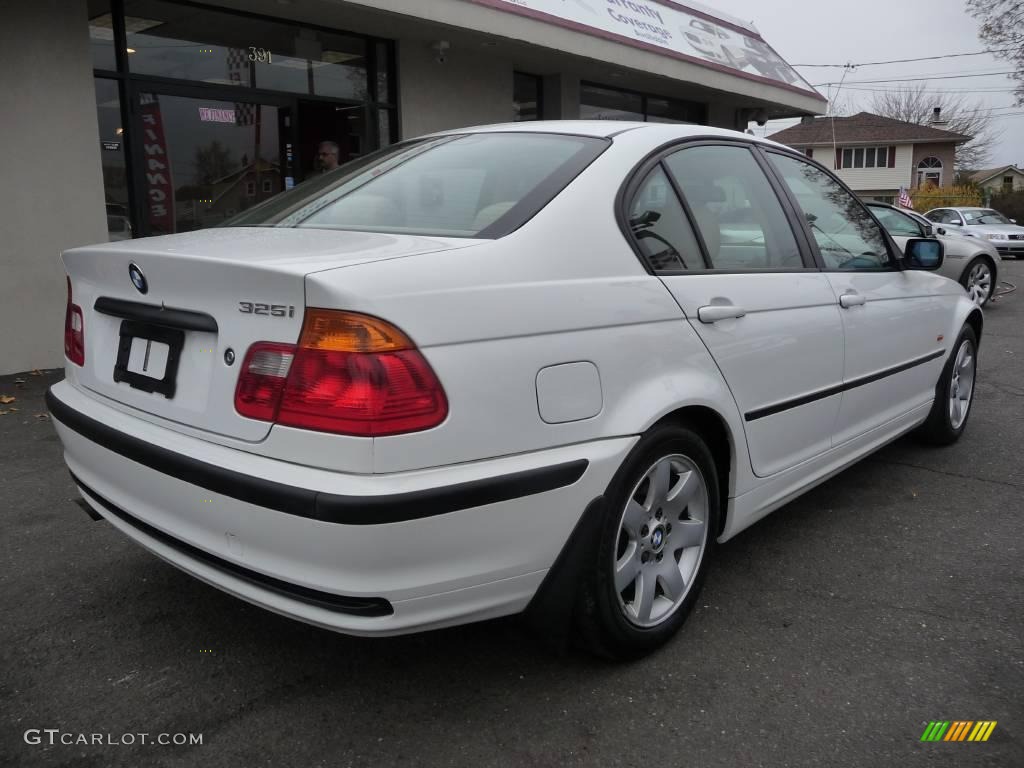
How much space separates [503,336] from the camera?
203cm

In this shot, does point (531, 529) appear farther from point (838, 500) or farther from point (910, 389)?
point (910, 389)

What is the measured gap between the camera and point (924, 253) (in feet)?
13.0

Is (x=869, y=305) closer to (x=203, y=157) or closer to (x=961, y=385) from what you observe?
(x=961, y=385)

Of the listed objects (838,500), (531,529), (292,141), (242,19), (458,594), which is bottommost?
(838,500)

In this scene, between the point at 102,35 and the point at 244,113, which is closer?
the point at 102,35

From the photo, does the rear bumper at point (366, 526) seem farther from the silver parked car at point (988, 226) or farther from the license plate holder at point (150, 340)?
the silver parked car at point (988, 226)

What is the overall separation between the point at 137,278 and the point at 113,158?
5665mm

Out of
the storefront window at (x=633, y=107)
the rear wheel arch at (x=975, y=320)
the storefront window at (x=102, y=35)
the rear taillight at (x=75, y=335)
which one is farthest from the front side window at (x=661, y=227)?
the storefront window at (x=633, y=107)

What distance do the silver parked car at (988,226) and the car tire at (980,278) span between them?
1227cm

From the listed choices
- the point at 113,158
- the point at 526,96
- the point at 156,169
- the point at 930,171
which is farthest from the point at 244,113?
the point at 930,171

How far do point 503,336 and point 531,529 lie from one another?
1.58 feet

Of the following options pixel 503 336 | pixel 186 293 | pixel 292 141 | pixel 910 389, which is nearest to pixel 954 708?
pixel 503 336

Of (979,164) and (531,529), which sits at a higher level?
(979,164)

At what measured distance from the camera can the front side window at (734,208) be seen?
2.86 metres
